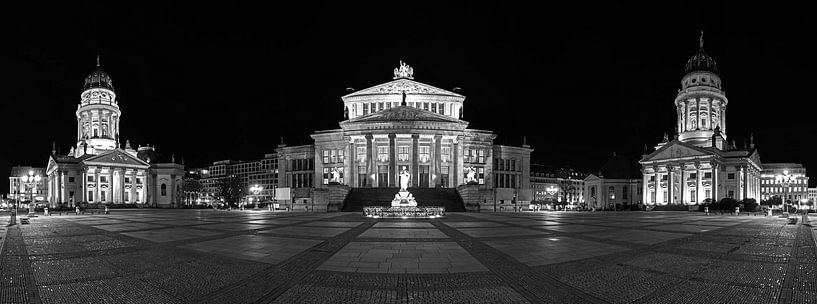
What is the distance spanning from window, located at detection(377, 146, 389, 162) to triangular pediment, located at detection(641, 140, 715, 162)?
51044 millimetres

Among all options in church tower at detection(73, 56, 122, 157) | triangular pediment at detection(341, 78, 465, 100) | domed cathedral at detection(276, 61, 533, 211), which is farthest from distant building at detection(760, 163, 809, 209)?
church tower at detection(73, 56, 122, 157)

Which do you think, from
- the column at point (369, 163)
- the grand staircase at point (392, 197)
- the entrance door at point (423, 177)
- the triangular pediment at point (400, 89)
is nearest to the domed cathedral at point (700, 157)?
the entrance door at point (423, 177)

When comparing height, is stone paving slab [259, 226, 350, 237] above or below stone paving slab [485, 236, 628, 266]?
below

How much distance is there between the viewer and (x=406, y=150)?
9206 centimetres

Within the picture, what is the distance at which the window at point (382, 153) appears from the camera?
9198cm

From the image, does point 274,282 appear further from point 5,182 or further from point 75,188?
point 5,182

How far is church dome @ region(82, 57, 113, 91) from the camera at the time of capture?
365ft

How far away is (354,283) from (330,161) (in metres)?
88.1

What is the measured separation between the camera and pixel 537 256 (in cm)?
1620

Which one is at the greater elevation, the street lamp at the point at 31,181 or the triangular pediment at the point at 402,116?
the triangular pediment at the point at 402,116

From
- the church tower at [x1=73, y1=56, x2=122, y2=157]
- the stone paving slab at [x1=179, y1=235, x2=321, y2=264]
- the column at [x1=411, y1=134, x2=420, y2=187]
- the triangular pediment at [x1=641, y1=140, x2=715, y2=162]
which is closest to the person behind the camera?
the stone paving slab at [x1=179, y1=235, x2=321, y2=264]

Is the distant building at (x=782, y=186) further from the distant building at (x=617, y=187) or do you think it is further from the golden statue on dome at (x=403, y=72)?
the golden statue on dome at (x=403, y=72)

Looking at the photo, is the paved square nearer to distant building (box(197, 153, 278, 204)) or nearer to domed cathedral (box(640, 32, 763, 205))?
domed cathedral (box(640, 32, 763, 205))

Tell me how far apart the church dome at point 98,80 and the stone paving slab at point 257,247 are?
4248 inches
